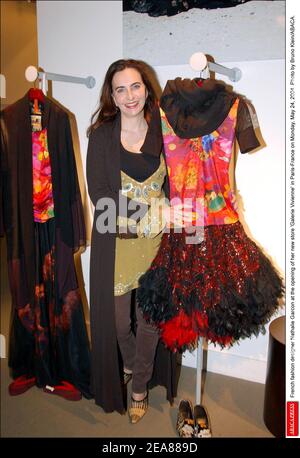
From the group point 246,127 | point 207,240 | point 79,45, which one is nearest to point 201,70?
point 246,127

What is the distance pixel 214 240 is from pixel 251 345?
2.92 ft

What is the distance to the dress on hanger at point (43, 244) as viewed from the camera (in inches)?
69.6

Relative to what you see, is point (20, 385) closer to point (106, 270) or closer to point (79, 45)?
point (106, 270)

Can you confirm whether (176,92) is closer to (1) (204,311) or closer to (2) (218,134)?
(2) (218,134)

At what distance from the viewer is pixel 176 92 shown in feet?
5.03

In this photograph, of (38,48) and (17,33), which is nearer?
(17,33)

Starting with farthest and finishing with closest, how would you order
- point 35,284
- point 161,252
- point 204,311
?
point 35,284 < point 161,252 < point 204,311

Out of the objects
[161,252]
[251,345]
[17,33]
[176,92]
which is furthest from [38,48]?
[251,345]

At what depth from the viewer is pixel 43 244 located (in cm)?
194

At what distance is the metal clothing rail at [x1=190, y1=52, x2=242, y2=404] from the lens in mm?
1428

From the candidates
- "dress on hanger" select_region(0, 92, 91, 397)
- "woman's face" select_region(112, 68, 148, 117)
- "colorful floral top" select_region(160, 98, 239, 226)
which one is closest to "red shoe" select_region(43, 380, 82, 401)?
"dress on hanger" select_region(0, 92, 91, 397)

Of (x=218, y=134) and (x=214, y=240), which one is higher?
(x=218, y=134)

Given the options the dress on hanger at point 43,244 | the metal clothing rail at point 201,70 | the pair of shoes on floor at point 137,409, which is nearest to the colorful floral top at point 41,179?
the dress on hanger at point 43,244

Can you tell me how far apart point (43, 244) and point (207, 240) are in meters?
0.83
